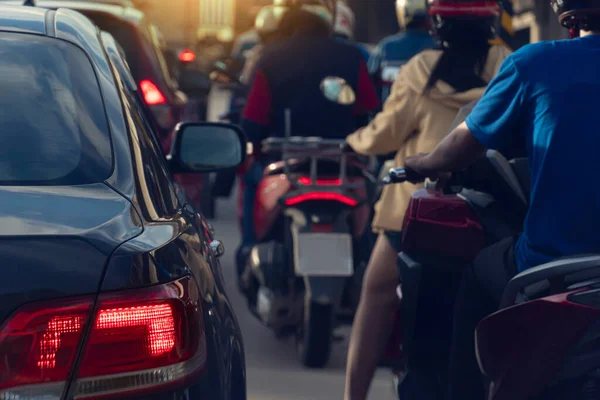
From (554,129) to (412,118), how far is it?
6.32 feet

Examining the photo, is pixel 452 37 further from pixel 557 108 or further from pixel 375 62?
pixel 375 62

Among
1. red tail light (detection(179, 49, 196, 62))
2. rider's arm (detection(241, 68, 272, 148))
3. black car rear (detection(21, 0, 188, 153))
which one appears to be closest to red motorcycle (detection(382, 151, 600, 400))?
rider's arm (detection(241, 68, 272, 148))

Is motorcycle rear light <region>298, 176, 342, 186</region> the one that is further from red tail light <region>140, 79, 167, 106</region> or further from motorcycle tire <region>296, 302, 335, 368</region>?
red tail light <region>140, 79, 167, 106</region>

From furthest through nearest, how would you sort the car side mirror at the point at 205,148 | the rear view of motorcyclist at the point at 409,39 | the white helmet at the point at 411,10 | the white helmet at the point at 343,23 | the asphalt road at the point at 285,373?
the white helmet at the point at 343,23, the white helmet at the point at 411,10, the rear view of motorcyclist at the point at 409,39, the asphalt road at the point at 285,373, the car side mirror at the point at 205,148

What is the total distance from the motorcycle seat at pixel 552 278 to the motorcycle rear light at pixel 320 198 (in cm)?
335

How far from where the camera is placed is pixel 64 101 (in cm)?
295

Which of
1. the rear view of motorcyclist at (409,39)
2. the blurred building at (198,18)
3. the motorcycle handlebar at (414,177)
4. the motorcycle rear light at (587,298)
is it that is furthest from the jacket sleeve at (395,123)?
the blurred building at (198,18)

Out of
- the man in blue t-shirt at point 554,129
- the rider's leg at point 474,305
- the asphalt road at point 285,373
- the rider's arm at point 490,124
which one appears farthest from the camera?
the asphalt road at point 285,373

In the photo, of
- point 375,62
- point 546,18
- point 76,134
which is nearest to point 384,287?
point 76,134

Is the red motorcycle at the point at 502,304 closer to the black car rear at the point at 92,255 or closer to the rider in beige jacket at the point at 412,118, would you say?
the black car rear at the point at 92,255

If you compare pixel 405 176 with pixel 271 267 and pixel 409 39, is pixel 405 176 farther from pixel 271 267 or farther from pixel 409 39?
pixel 409 39

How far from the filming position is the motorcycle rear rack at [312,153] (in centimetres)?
633

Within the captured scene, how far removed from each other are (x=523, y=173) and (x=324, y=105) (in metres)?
3.58

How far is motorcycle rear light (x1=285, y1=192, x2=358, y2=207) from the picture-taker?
21.1 feet
